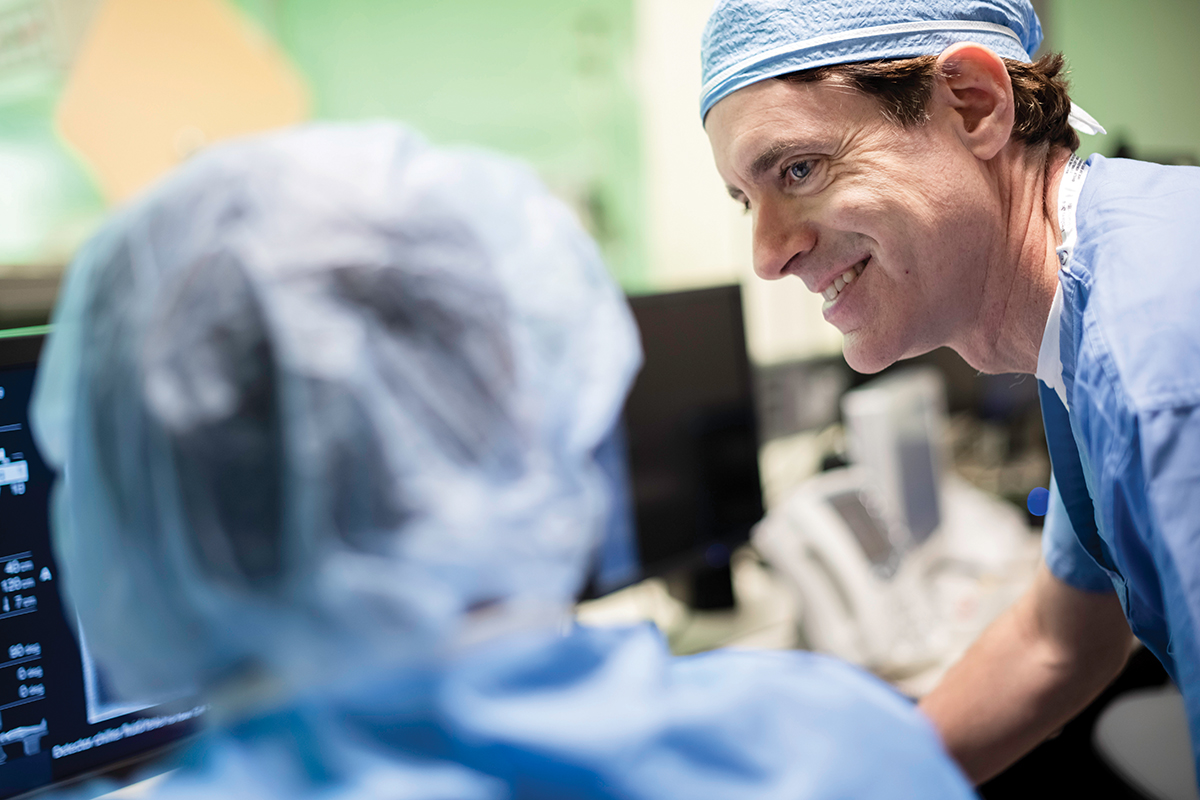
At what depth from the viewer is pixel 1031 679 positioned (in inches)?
37.5

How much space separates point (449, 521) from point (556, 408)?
10cm

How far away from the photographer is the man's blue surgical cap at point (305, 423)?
0.42 meters

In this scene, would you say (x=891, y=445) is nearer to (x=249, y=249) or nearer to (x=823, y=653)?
(x=823, y=653)

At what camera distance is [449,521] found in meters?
0.43

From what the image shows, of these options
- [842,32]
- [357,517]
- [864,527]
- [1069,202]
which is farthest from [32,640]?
[864,527]

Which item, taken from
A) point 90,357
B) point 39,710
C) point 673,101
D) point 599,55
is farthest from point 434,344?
point 599,55

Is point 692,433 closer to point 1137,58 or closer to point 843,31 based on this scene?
point 843,31

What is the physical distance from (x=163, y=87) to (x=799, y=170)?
2396 millimetres

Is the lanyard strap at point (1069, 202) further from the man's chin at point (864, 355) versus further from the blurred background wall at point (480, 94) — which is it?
the blurred background wall at point (480, 94)

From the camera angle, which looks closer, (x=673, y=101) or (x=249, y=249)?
(x=249, y=249)

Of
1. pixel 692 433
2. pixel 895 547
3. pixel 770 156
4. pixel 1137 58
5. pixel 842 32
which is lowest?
pixel 895 547

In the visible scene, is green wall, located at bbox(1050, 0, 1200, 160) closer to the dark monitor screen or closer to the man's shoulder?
the dark monitor screen

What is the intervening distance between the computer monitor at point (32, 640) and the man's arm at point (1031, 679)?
35.3 inches

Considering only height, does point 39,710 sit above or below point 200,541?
below
